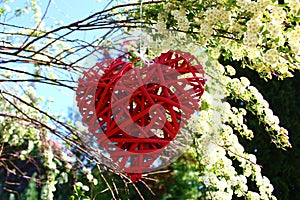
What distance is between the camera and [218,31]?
127cm

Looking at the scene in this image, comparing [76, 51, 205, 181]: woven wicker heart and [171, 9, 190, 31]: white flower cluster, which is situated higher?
[171, 9, 190, 31]: white flower cluster

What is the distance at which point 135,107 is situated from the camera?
918 millimetres

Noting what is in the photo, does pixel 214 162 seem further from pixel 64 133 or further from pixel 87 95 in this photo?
pixel 87 95

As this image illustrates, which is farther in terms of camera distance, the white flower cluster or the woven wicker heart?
the white flower cluster

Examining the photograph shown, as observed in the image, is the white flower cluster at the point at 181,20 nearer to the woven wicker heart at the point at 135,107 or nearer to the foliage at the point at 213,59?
the foliage at the point at 213,59

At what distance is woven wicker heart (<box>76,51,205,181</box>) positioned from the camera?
0.88 m

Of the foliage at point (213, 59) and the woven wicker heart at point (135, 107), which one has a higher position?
the foliage at point (213, 59)

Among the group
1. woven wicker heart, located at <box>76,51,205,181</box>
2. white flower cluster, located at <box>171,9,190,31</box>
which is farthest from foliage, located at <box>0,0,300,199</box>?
woven wicker heart, located at <box>76,51,205,181</box>

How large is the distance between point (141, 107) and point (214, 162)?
80 centimetres

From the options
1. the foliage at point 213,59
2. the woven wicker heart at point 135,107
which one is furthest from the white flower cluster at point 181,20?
the woven wicker heart at point 135,107

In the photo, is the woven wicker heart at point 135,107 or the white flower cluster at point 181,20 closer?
the woven wicker heart at point 135,107

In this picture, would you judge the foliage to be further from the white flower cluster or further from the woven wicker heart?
the woven wicker heart

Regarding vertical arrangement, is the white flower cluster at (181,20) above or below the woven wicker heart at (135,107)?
above

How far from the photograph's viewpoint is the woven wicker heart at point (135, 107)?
88 cm
